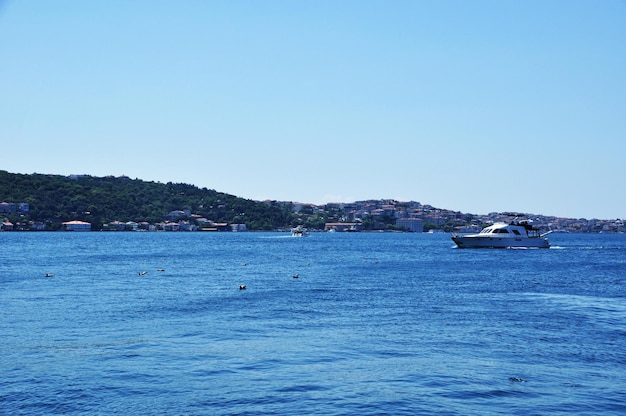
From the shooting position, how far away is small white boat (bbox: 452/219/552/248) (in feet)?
416

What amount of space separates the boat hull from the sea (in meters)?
67.4

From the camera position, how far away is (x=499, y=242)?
5002 inches

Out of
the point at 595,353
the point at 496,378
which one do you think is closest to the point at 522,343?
the point at 595,353

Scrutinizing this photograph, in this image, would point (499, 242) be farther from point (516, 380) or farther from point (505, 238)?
point (516, 380)

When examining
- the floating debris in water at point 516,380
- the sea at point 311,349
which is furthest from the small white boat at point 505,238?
the floating debris in water at point 516,380

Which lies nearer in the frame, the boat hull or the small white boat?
the small white boat

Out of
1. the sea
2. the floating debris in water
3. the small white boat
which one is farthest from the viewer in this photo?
the small white boat

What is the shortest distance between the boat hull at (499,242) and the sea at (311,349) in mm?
67421

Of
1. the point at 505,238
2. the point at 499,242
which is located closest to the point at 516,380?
the point at 505,238

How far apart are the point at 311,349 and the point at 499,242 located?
4064 inches

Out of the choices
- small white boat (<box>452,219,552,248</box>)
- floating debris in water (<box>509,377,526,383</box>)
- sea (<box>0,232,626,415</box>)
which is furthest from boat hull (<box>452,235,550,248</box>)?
floating debris in water (<box>509,377,526,383</box>)

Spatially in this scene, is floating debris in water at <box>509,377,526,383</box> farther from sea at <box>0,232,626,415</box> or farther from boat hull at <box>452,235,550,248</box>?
boat hull at <box>452,235,550,248</box>

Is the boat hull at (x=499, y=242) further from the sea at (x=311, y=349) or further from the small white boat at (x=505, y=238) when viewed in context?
the sea at (x=311, y=349)

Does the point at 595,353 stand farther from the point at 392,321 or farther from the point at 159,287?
the point at 159,287
